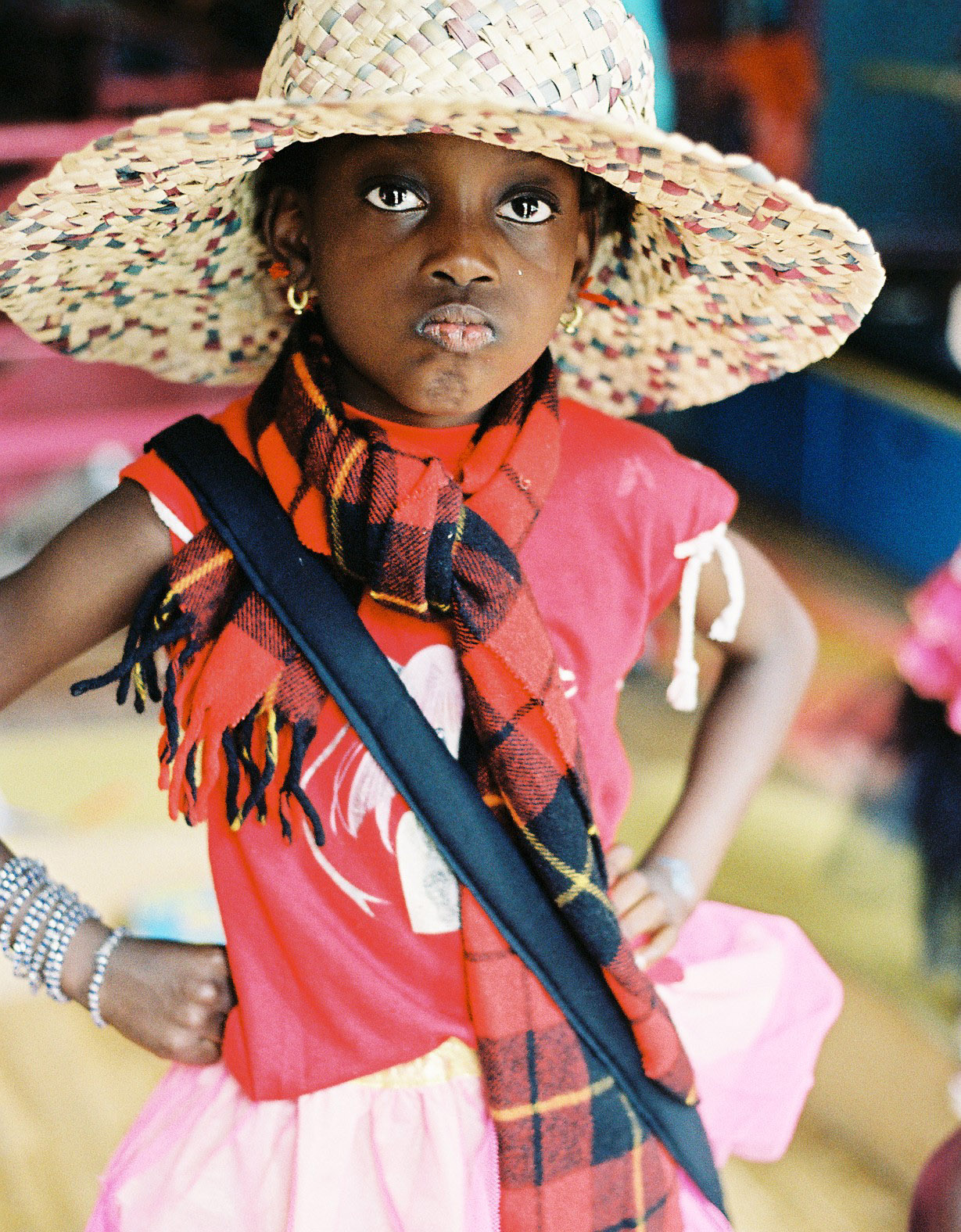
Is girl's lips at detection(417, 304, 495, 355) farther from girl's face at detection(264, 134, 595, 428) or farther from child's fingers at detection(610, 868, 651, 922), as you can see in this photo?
child's fingers at detection(610, 868, 651, 922)

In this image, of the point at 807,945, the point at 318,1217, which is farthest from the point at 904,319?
the point at 318,1217

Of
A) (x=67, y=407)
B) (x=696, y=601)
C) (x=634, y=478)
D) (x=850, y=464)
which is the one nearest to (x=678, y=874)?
(x=696, y=601)

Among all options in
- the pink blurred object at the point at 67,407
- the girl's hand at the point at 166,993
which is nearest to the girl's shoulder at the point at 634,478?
the girl's hand at the point at 166,993

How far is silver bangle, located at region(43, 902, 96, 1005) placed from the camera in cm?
100

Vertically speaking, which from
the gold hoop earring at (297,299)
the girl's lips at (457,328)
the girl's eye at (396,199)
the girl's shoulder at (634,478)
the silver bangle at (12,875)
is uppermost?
the girl's eye at (396,199)

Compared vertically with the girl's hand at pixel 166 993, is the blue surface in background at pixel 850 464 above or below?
below

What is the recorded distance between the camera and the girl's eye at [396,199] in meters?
0.87

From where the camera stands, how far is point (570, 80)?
85 centimetres

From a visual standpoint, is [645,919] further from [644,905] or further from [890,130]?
[890,130]

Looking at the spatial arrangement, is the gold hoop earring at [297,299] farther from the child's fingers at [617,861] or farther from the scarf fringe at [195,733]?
the child's fingers at [617,861]

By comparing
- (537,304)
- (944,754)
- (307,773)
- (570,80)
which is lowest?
(944,754)

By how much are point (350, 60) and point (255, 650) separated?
14.9 inches

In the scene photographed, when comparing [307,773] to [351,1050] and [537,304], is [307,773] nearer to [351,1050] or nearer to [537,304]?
[351,1050]

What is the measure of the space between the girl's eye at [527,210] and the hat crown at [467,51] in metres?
0.06
